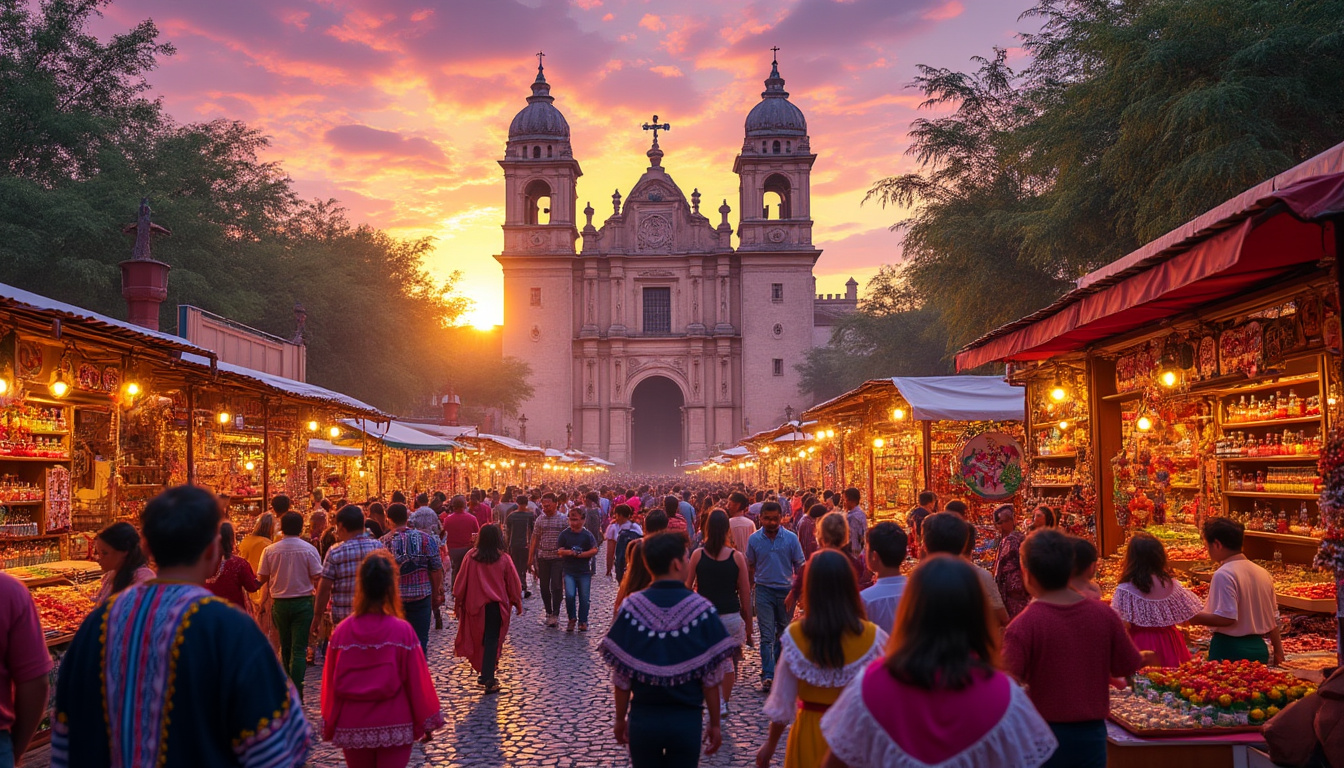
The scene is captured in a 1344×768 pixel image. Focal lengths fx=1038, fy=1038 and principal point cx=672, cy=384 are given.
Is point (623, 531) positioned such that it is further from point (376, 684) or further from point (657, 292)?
point (657, 292)

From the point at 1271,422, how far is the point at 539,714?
21.6ft

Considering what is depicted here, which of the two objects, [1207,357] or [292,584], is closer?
[292,584]

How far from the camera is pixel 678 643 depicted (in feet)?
14.1

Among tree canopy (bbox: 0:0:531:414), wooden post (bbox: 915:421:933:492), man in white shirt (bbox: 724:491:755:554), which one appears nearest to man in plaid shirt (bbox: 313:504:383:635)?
man in white shirt (bbox: 724:491:755:554)

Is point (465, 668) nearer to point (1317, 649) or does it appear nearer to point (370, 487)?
point (1317, 649)

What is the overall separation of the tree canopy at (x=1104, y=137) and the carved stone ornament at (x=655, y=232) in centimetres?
3575

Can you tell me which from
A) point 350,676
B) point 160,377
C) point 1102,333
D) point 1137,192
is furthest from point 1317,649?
point 160,377

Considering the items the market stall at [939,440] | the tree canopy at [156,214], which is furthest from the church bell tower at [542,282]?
the market stall at [939,440]

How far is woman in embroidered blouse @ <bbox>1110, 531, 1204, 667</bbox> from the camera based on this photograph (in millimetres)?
5582

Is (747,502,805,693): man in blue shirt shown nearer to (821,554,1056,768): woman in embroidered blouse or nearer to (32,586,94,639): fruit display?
(32,586,94,639): fruit display

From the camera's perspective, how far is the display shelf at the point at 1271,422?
331 inches

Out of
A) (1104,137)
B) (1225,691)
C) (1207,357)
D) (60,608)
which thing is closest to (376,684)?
(1225,691)

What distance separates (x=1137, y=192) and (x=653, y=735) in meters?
13.7

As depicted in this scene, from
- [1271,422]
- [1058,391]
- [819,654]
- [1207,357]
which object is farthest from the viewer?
[1058,391]
